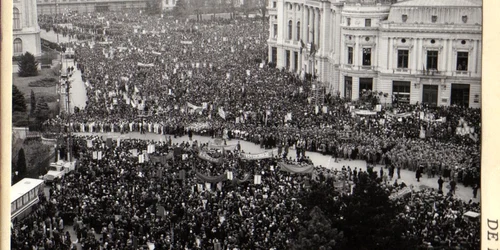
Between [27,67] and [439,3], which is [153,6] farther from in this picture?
[439,3]

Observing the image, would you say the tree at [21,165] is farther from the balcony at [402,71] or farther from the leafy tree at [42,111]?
the balcony at [402,71]

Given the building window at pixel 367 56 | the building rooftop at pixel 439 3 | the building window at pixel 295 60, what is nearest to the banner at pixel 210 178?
the building window at pixel 367 56

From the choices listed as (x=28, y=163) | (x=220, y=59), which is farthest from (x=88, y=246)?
(x=220, y=59)

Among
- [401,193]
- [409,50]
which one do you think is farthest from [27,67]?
[401,193]

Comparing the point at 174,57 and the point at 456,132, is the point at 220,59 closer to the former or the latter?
the point at 174,57

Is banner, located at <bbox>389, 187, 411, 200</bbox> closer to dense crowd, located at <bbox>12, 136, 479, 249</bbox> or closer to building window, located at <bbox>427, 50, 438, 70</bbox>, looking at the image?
dense crowd, located at <bbox>12, 136, 479, 249</bbox>

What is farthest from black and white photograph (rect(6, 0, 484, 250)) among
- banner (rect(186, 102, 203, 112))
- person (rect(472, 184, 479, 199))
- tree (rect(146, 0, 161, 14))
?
tree (rect(146, 0, 161, 14))
